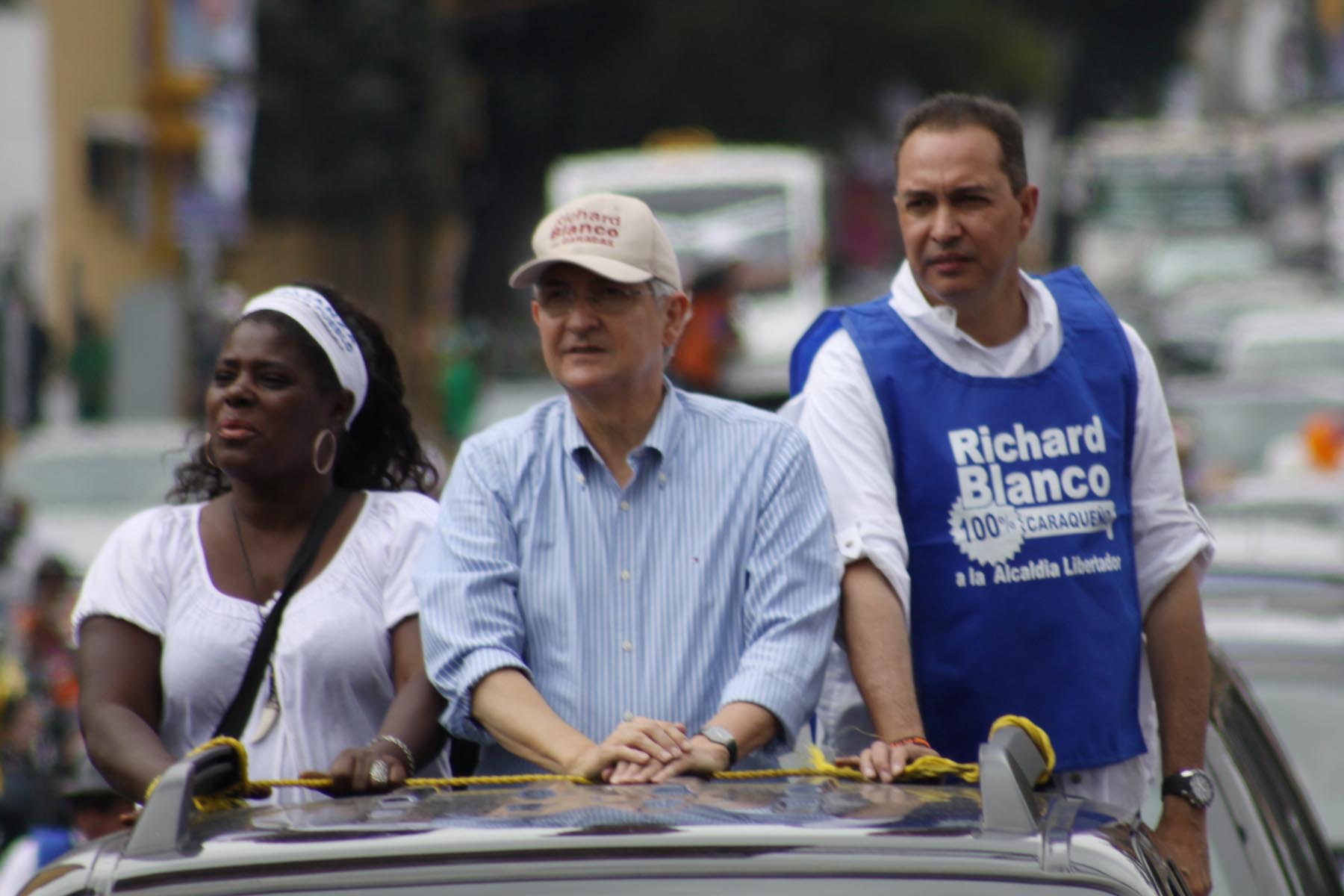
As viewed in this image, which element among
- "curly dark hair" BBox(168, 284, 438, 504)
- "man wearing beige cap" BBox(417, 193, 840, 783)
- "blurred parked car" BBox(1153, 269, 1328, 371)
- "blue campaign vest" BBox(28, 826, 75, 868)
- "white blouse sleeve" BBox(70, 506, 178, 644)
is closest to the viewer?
"man wearing beige cap" BBox(417, 193, 840, 783)

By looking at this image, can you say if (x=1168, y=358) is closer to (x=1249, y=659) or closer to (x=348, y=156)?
(x=348, y=156)

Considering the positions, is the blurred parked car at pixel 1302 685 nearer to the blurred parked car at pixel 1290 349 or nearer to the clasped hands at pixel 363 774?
the clasped hands at pixel 363 774

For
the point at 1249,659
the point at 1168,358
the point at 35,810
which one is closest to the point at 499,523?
the point at 1249,659

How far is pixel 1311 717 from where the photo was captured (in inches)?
200

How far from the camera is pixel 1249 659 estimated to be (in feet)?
16.8

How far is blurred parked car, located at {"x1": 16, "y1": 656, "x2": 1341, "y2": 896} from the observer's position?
7.87 feet

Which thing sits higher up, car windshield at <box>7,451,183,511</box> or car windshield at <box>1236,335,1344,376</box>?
car windshield at <box>1236,335,1344,376</box>

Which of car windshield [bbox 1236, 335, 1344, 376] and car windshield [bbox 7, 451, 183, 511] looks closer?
car windshield [bbox 7, 451, 183, 511]

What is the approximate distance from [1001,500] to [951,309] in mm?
Answer: 347

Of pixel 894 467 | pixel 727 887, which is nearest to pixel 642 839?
pixel 727 887

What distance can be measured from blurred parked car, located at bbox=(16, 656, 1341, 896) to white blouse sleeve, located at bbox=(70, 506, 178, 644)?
78 cm

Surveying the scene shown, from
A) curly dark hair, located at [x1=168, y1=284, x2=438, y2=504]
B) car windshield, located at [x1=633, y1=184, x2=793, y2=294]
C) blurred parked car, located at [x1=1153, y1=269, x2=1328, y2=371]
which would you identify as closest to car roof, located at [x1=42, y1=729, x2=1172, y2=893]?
curly dark hair, located at [x1=168, y1=284, x2=438, y2=504]

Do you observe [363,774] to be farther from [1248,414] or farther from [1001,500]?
[1248,414]

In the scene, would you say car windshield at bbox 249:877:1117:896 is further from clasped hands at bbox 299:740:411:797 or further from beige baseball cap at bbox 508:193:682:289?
beige baseball cap at bbox 508:193:682:289
